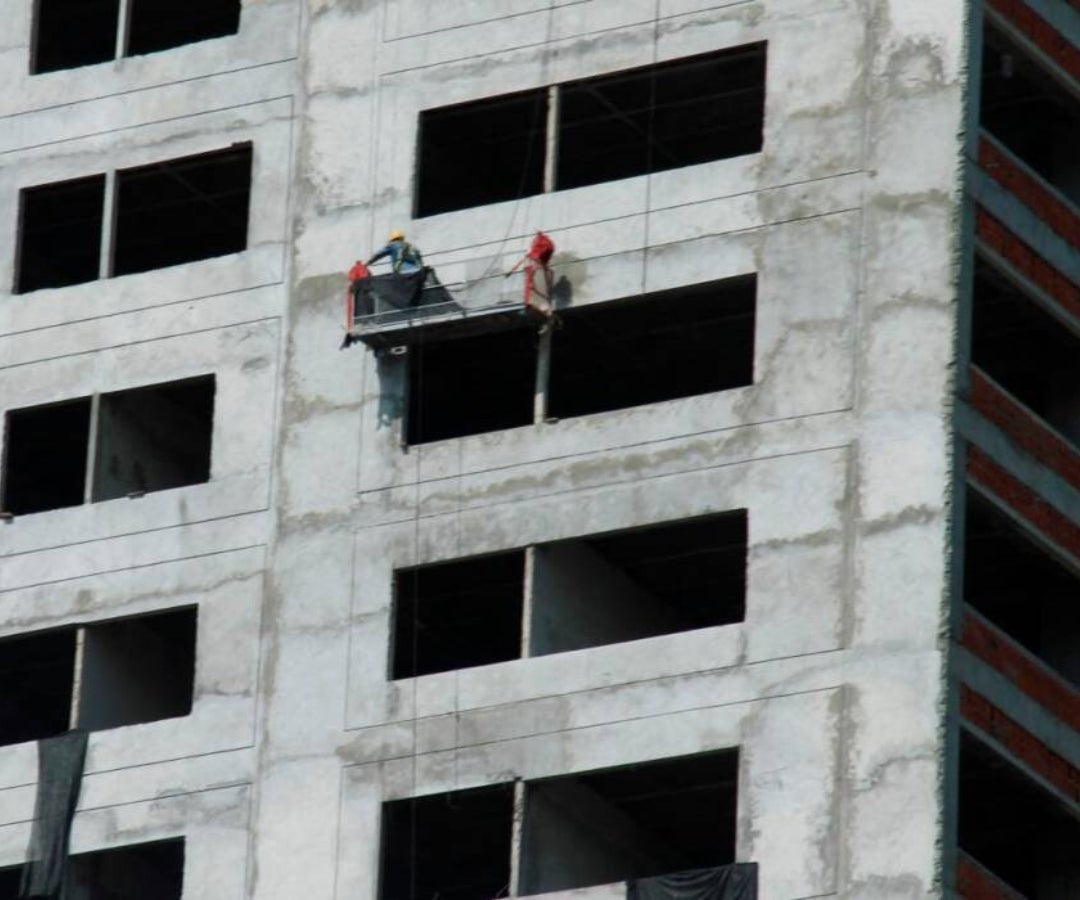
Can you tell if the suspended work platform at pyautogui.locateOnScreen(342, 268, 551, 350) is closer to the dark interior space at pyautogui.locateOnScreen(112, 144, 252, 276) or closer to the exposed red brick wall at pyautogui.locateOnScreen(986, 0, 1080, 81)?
the dark interior space at pyautogui.locateOnScreen(112, 144, 252, 276)

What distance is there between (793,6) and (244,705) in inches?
503

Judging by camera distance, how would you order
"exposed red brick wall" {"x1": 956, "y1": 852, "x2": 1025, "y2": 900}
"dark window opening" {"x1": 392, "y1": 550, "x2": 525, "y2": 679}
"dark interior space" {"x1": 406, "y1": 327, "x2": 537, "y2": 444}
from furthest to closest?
"dark interior space" {"x1": 406, "y1": 327, "x2": 537, "y2": 444}
"dark window opening" {"x1": 392, "y1": 550, "x2": 525, "y2": 679}
"exposed red brick wall" {"x1": 956, "y1": 852, "x2": 1025, "y2": 900}

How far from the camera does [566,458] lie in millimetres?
72000

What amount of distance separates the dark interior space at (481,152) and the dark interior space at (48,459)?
658 centimetres

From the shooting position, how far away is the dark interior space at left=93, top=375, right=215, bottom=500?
3022 inches

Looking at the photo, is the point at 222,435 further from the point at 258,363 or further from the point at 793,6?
the point at 793,6

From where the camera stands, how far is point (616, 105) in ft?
250

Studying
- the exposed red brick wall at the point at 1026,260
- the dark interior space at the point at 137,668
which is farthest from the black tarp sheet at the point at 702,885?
the exposed red brick wall at the point at 1026,260

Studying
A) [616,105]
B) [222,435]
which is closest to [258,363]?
[222,435]

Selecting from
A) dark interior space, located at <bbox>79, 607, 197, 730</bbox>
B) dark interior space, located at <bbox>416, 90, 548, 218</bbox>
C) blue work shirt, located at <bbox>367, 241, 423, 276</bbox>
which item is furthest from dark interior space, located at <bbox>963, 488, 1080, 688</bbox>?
dark interior space, located at <bbox>79, 607, 197, 730</bbox>

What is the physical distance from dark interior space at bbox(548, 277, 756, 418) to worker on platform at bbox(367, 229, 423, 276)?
2.29 m

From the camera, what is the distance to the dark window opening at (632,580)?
237 feet

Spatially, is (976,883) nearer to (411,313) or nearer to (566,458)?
(566,458)

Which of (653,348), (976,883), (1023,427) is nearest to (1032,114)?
(1023,427)
